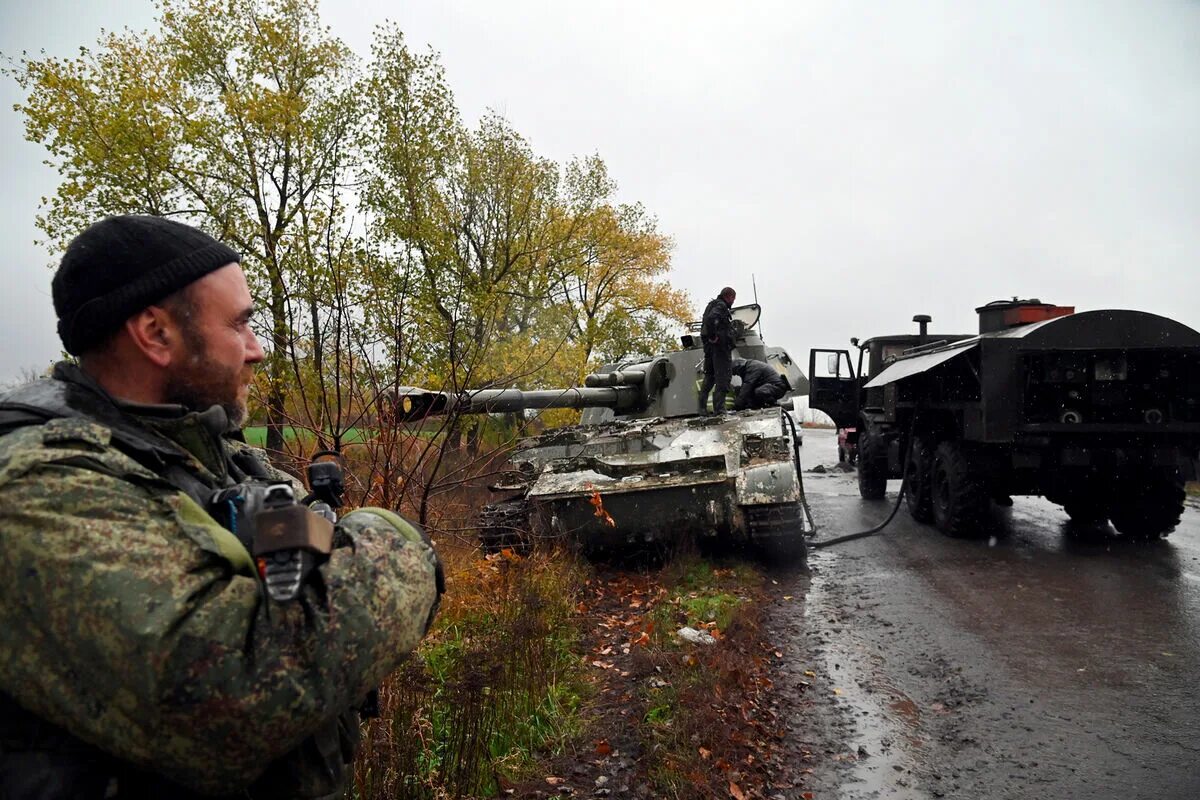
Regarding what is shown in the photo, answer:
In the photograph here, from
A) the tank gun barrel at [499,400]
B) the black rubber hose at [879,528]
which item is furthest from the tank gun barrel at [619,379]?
the black rubber hose at [879,528]

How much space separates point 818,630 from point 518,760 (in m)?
2.88

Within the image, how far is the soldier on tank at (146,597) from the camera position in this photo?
1136 millimetres

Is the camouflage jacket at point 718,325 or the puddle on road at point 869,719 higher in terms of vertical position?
the camouflage jacket at point 718,325

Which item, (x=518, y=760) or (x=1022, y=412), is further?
(x=1022, y=412)

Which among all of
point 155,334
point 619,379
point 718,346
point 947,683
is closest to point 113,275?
point 155,334

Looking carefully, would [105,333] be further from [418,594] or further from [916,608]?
[916,608]

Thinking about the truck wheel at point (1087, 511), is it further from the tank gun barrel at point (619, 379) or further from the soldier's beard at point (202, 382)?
the soldier's beard at point (202, 382)

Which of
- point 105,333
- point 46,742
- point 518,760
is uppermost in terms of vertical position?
point 105,333

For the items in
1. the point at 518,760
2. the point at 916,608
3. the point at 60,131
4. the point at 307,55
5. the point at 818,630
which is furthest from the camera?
the point at 307,55

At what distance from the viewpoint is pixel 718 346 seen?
907 cm

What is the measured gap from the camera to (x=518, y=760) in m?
3.47

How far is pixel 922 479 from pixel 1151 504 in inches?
92.2

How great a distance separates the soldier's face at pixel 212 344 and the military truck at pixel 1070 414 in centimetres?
754

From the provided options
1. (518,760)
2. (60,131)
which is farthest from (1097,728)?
(60,131)
